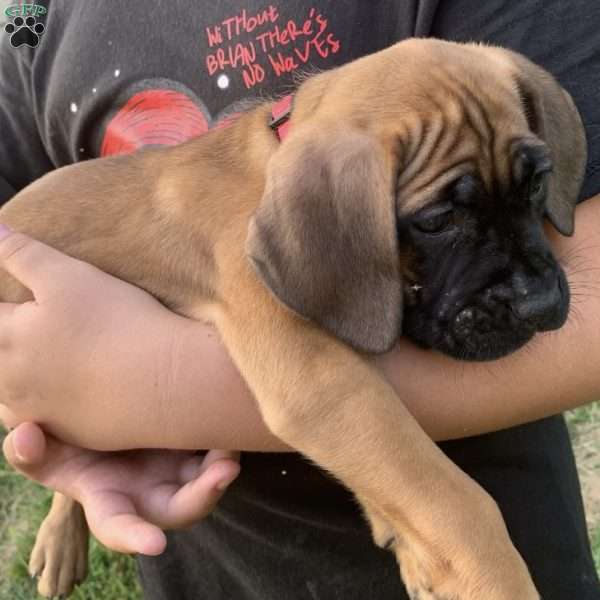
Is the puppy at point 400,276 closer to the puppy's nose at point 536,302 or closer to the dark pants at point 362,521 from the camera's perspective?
the puppy's nose at point 536,302

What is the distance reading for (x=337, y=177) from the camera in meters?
2.05

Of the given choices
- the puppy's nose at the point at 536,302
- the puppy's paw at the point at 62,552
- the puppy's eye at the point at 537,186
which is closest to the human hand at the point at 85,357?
the puppy's nose at the point at 536,302

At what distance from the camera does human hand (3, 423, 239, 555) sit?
2.07m

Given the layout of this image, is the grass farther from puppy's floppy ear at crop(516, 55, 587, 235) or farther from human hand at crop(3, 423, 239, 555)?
puppy's floppy ear at crop(516, 55, 587, 235)

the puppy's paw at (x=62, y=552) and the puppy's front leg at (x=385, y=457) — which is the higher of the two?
the puppy's front leg at (x=385, y=457)

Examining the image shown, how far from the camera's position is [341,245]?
2.07 meters

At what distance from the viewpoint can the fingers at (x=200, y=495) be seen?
2145mm

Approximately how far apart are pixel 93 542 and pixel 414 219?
3.17 metres

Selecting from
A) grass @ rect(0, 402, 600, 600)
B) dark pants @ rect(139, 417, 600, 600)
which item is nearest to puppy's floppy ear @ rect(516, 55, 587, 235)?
dark pants @ rect(139, 417, 600, 600)

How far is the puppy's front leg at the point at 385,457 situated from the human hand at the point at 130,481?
0.99 feet

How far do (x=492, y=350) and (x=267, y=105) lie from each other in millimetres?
1093

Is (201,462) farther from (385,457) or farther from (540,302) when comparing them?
(540,302)

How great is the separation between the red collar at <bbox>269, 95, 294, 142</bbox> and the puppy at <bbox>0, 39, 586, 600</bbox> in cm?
14

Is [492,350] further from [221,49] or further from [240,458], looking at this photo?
[221,49]
